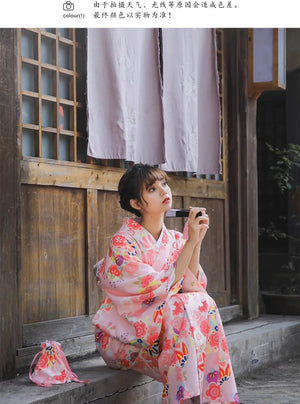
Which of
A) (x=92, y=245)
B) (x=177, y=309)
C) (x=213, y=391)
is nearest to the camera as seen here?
(x=177, y=309)

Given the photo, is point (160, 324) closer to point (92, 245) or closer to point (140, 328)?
point (140, 328)

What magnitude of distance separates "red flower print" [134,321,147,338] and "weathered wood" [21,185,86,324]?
928mm

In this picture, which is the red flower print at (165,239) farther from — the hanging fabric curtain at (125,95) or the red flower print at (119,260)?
the hanging fabric curtain at (125,95)

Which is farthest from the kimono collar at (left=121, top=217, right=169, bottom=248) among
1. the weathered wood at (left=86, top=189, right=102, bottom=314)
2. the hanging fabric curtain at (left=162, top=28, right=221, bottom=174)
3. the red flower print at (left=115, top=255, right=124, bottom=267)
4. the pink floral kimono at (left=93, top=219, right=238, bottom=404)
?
the hanging fabric curtain at (left=162, top=28, right=221, bottom=174)

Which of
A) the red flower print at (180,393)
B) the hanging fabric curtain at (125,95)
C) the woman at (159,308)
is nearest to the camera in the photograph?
the red flower print at (180,393)

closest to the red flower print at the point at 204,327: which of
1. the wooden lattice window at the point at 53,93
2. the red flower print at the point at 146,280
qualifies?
the red flower print at the point at 146,280

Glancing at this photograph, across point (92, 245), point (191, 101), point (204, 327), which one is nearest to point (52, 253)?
point (92, 245)

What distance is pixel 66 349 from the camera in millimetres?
5102

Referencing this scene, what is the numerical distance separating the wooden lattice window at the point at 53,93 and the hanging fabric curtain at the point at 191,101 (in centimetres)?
100

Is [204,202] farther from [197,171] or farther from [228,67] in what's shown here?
[228,67]

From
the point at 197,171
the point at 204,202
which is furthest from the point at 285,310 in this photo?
the point at 197,171

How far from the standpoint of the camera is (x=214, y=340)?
14.1 feet

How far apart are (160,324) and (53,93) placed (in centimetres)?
206

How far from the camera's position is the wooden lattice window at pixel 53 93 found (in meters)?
4.97
